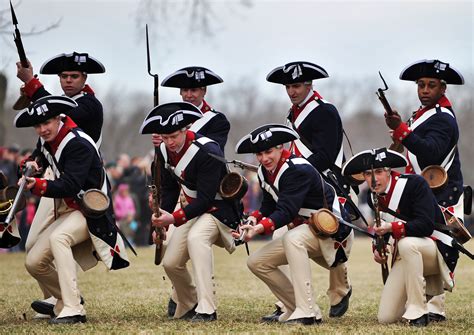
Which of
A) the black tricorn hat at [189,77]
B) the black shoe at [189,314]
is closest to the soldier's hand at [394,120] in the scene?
the black tricorn hat at [189,77]

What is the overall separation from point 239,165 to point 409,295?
1941mm

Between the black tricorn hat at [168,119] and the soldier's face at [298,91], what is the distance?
113cm

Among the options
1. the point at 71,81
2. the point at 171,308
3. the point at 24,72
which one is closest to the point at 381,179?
the point at 171,308

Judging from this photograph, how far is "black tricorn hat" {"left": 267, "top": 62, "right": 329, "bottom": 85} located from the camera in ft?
35.6

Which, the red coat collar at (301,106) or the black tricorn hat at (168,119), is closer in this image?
the black tricorn hat at (168,119)

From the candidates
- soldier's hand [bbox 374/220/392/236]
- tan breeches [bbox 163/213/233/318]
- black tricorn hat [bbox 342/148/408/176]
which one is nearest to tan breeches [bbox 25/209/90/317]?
tan breeches [bbox 163/213/233/318]

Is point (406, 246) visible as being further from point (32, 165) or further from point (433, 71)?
point (32, 165)

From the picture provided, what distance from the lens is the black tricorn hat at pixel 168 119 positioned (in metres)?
10.1

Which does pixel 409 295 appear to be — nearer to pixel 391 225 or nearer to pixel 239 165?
pixel 391 225

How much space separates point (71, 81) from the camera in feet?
36.0

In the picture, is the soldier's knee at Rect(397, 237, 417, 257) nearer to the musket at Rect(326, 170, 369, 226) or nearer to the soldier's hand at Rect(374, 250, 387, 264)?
the soldier's hand at Rect(374, 250, 387, 264)

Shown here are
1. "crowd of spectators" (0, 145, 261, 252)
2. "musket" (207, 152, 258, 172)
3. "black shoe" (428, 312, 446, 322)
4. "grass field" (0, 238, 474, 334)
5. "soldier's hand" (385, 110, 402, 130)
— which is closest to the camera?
"grass field" (0, 238, 474, 334)

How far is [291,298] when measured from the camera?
402 inches

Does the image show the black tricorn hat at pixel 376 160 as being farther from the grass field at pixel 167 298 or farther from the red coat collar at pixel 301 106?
the grass field at pixel 167 298
